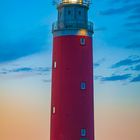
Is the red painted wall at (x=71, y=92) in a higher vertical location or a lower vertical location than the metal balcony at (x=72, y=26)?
lower

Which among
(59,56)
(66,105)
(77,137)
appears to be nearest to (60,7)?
(59,56)

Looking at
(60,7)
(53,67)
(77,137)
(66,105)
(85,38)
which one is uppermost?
(60,7)

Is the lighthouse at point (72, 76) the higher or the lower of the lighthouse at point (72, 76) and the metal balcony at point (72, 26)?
the lower

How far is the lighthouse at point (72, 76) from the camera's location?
29016mm

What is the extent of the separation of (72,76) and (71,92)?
3.47 feet

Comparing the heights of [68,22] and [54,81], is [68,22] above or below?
above

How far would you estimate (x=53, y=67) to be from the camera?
30156mm

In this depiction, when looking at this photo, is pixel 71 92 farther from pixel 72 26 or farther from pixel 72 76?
pixel 72 26

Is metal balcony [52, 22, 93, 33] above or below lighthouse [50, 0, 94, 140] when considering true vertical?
above

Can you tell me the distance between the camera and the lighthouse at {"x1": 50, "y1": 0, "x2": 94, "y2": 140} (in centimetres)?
2902

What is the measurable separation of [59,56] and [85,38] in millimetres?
2114

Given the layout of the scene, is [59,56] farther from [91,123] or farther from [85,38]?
A: [91,123]

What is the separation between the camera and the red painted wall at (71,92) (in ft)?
95.1

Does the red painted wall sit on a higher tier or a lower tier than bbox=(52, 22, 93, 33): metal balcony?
lower
